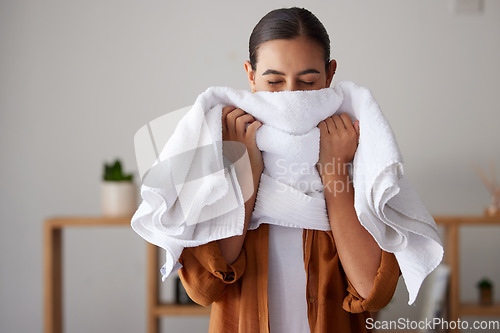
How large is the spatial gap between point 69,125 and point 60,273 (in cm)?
66

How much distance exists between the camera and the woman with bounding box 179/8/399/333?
2.27 ft

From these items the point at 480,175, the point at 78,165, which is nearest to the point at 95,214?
→ the point at 78,165

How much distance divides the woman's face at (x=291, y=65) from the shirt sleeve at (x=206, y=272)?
0.23 meters

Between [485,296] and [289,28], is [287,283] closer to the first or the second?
[289,28]

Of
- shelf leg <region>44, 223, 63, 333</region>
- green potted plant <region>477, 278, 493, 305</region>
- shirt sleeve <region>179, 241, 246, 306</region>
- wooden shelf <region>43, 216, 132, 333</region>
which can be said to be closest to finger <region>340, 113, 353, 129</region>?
shirt sleeve <region>179, 241, 246, 306</region>

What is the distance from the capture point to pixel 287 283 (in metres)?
0.73

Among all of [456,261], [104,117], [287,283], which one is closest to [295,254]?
[287,283]

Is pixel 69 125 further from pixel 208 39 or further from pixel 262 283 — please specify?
pixel 262 283

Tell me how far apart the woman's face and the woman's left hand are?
0.18 feet

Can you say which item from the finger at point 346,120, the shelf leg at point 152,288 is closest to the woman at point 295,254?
the finger at point 346,120

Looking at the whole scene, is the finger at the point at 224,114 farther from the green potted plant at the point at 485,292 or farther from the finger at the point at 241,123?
the green potted plant at the point at 485,292

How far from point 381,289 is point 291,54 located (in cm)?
32

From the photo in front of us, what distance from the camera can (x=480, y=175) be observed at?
247 cm

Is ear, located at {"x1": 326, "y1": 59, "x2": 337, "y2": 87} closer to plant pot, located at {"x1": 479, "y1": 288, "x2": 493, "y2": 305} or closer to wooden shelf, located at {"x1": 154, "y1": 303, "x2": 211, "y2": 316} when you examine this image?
wooden shelf, located at {"x1": 154, "y1": 303, "x2": 211, "y2": 316}
